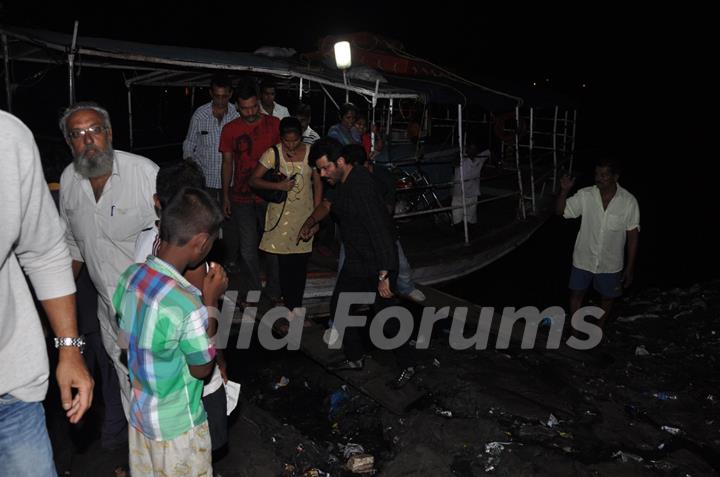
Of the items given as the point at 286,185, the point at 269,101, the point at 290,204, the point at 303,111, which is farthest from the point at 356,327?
the point at 269,101

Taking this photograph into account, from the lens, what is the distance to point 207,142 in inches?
256

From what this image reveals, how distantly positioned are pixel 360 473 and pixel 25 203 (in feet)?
9.64

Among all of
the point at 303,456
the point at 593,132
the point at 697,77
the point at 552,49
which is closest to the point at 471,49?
the point at 552,49

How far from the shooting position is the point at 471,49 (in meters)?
42.3

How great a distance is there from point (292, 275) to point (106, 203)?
102 inches

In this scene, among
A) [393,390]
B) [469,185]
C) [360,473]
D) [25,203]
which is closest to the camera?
[25,203]

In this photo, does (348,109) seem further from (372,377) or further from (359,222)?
(372,377)

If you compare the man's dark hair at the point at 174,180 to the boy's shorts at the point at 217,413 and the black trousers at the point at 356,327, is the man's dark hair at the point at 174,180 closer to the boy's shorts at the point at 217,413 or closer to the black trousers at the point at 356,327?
the boy's shorts at the point at 217,413

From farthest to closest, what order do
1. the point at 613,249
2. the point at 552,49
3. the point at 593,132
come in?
the point at 552,49
the point at 593,132
the point at 613,249

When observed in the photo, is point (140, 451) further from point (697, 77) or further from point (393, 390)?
point (697, 77)

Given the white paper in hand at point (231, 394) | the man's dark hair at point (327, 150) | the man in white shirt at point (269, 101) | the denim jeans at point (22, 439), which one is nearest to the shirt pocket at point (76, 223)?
the white paper in hand at point (231, 394)

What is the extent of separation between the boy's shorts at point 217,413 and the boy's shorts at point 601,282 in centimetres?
427

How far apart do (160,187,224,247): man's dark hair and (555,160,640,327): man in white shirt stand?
4.29 metres

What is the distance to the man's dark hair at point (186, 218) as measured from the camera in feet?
7.93
